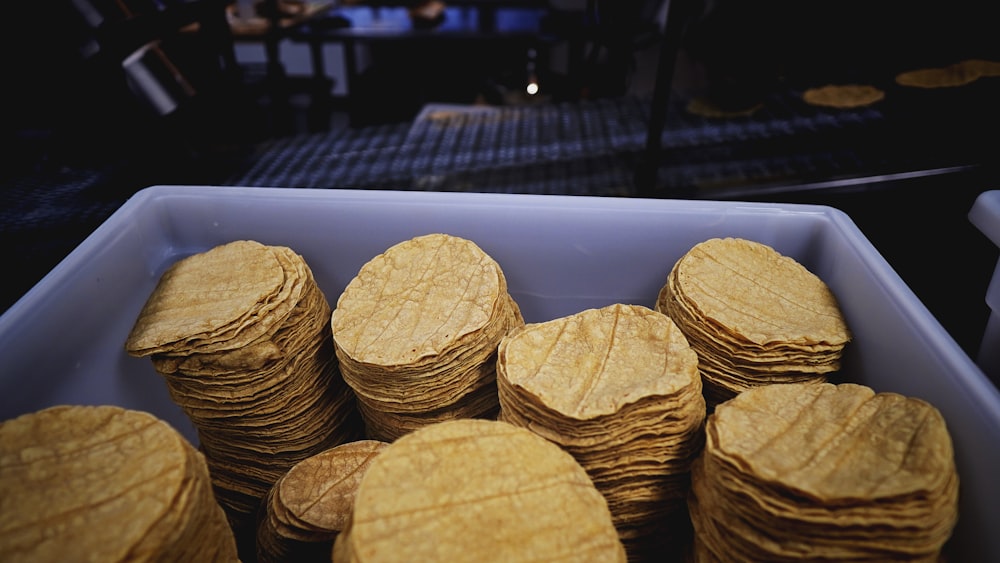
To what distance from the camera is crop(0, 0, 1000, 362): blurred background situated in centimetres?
180

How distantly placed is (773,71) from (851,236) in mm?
1601

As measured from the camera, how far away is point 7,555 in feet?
2.67

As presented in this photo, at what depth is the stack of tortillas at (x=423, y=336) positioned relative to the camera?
3.96ft

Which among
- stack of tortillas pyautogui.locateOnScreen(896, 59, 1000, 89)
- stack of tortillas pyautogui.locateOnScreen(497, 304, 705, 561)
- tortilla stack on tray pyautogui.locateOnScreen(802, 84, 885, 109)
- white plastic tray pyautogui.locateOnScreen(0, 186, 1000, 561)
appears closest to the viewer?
stack of tortillas pyautogui.locateOnScreen(497, 304, 705, 561)

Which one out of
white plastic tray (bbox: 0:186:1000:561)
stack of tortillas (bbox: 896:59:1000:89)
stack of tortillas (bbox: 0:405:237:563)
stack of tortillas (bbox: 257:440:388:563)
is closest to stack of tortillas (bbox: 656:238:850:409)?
white plastic tray (bbox: 0:186:1000:561)

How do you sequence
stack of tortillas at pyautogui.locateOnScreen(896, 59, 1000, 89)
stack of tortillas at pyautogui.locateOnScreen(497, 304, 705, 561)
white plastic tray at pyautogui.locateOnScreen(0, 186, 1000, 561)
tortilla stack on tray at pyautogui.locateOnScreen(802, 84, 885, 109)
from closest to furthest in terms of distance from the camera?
1. stack of tortillas at pyautogui.locateOnScreen(497, 304, 705, 561)
2. white plastic tray at pyautogui.locateOnScreen(0, 186, 1000, 561)
3. stack of tortillas at pyautogui.locateOnScreen(896, 59, 1000, 89)
4. tortilla stack on tray at pyautogui.locateOnScreen(802, 84, 885, 109)

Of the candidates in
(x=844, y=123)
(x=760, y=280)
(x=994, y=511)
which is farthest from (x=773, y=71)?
(x=994, y=511)

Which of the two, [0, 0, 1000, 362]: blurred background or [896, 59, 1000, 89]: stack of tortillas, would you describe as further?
[896, 59, 1000, 89]: stack of tortillas

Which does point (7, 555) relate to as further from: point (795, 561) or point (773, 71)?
point (773, 71)

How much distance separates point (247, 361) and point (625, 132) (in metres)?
1.75

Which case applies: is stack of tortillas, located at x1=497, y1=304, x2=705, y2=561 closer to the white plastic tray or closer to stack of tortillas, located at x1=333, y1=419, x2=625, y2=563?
stack of tortillas, located at x1=333, y1=419, x2=625, y2=563

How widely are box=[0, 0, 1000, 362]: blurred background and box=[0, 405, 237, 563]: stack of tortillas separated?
636mm

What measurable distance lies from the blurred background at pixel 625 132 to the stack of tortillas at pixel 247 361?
0.43m

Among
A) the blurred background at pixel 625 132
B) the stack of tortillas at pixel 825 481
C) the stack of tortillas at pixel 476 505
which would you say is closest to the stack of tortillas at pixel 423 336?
the stack of tortillas at pixel 476 505
